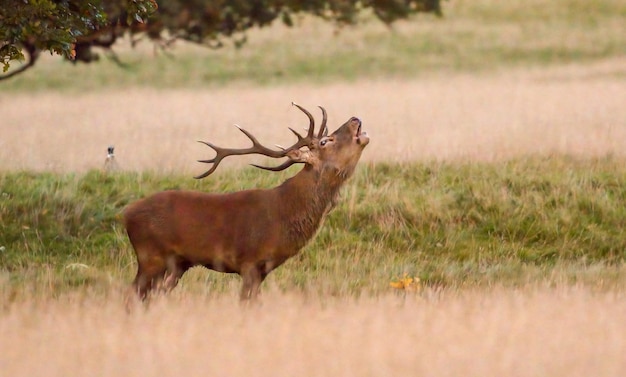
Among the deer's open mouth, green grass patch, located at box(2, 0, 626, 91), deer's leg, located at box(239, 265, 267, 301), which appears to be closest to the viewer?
deer's leg, located at box(239, 265, 267, 301)

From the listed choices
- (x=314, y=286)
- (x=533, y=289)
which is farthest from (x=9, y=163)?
(x=533, y=289)

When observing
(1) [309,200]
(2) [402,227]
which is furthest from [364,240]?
(1) [309,200]

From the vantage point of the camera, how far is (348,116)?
68.3 ft

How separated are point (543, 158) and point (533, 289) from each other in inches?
214

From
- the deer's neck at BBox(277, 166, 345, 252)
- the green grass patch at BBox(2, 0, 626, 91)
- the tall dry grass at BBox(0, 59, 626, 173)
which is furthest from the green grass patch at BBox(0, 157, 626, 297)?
the green grass patch at BBox(2, 0, 626, 91)

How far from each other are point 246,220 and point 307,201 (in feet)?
1.48

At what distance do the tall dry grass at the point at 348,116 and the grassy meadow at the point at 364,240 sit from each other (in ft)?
0.22

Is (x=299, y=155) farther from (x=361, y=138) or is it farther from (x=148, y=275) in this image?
(x=148, y=275)

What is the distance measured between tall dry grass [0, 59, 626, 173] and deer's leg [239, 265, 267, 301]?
5585 millimetres

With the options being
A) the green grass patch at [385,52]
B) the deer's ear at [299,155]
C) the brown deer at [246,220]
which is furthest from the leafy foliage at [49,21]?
the green grass patch at [385,52]

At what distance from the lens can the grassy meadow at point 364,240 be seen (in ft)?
24.0

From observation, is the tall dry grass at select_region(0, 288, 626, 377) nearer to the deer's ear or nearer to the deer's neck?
the deer's neck

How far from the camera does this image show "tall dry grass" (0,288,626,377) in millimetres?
6965

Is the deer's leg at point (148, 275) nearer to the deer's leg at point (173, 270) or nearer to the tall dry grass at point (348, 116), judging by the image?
the deer's leg at point (173, 270)
